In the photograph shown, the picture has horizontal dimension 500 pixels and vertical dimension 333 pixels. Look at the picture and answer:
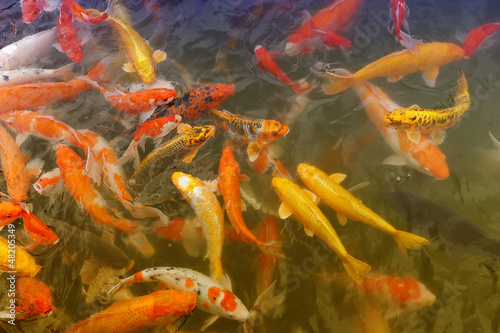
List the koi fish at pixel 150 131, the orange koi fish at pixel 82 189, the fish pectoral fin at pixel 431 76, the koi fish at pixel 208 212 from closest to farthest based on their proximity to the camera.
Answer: the koi fish at pixel 208 212, the orange koi fish at pixel 82 189, the koi fish at pixel 150 131, the fish pectoral fin at pixel 431 76

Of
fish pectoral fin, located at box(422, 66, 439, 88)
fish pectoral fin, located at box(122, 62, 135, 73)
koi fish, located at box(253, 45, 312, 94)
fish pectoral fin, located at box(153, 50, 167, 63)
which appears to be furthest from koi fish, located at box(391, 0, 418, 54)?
fish pectoral fin, located at box(122, 62, 135, 73)

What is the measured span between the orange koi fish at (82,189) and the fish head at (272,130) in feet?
4.80

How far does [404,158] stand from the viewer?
3402 millimetres

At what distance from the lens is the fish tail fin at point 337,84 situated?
12.2 feet

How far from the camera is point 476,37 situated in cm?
392

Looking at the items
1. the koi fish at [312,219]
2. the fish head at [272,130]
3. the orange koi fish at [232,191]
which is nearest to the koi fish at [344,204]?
the koi fish at [312,219]

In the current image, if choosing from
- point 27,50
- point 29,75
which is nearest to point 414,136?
point 29,75

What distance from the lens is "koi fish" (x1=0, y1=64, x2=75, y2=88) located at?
12.8 feet

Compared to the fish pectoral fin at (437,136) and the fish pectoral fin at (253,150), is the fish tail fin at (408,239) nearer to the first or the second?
the fish pectoral fin at (437,136)

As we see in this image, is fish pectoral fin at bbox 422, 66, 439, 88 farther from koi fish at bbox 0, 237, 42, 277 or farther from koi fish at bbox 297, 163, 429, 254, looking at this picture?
koi fish at bbox 0, 237, 42, 277

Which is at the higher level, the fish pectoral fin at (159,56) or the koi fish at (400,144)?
the fish pectoral fin at (159,56)

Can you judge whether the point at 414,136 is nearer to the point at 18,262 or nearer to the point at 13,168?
the point at 18,262

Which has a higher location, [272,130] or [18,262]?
[272,130]

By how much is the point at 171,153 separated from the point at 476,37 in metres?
3.58
